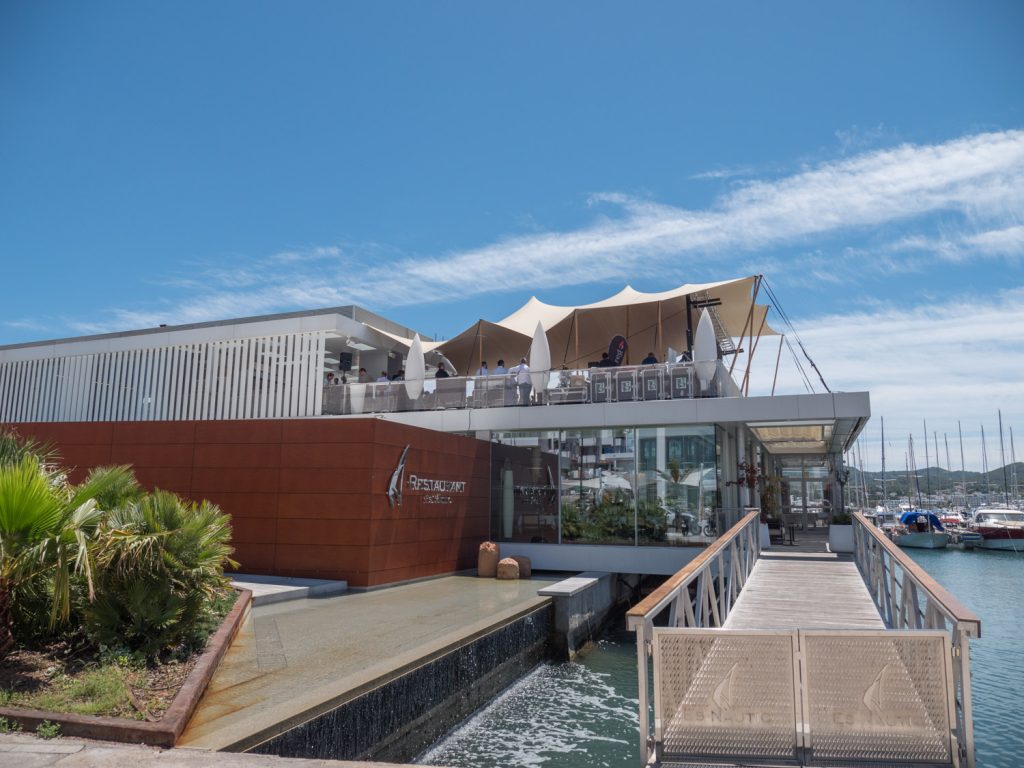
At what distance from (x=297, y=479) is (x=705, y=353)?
30.0 feet

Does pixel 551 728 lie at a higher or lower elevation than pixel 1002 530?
lower

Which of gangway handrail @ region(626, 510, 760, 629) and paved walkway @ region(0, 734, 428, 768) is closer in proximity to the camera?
paved walkway @ region(0, 734, 428, 768)

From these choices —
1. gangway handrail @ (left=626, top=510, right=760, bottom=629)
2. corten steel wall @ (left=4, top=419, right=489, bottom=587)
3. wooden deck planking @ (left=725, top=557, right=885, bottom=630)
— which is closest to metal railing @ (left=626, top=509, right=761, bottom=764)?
gangway handrail @ (left=626, top=510, right=760, bottom=629)

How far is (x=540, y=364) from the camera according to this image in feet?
58.7

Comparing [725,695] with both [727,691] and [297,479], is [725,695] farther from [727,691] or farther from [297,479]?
[297,479]

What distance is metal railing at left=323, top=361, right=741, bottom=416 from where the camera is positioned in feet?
54.6

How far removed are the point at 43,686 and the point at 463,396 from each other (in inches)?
511

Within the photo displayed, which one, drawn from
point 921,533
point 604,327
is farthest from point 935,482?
point 604,327

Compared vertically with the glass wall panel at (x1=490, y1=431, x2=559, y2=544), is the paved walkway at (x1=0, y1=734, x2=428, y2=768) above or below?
below

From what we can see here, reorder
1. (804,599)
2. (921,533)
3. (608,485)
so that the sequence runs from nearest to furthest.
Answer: (804,599)
(608,485)
(921,533)

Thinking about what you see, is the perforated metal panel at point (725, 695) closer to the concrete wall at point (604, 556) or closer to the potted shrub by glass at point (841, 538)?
the concrete wall at point (604, 556)

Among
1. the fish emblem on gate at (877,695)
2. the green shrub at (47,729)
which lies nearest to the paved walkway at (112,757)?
the green shrub at (47,729)

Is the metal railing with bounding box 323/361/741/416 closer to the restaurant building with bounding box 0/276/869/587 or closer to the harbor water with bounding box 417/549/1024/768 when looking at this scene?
the restaurant building with bounding box 0/276/869/587

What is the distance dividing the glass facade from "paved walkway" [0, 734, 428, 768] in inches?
501
